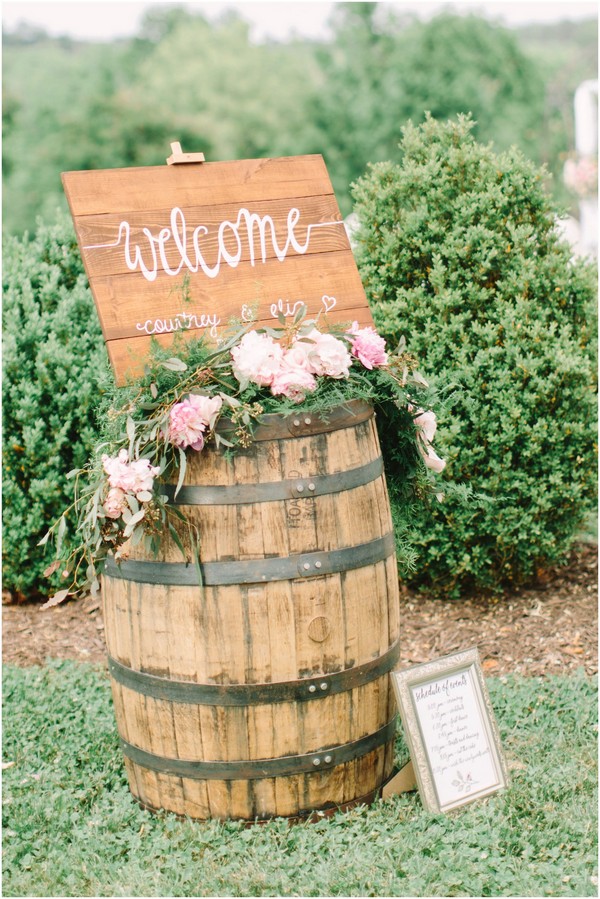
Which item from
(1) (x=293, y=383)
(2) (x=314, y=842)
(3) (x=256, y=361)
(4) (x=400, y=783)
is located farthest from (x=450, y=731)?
(3) (x=256, y=361)

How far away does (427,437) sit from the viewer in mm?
3336

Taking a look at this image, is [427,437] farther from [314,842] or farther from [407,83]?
[407,83]

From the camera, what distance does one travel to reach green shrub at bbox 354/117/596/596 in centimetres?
438

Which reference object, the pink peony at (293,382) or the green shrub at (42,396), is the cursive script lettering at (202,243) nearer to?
the pink peony at (293,382)

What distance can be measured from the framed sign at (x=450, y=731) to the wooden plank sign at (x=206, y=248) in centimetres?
133

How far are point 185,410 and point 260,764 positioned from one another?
3.80ft

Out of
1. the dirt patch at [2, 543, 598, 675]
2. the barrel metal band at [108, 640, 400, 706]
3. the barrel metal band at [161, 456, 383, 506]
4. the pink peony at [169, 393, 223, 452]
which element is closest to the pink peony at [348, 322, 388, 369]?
the barrel metal band at [161, 456, 383, 506]

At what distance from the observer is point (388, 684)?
312cm

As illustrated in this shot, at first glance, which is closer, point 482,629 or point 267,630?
point 267,630

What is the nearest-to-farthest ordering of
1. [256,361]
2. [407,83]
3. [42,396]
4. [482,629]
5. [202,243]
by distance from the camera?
1. [256,361]
2. [202,243]
3. [482,629]
4. [42,396]
5. [407,83]

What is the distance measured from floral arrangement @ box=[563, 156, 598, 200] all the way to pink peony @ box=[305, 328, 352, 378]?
11.4m

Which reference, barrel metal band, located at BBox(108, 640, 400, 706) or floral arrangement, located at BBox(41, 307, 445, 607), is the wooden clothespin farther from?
barrel metal band, located at BBox(108, 640, 400, 706)

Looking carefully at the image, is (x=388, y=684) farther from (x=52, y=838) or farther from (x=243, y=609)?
(x=52, y=838)

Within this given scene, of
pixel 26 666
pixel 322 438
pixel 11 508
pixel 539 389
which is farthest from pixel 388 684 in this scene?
pixel 11 508
